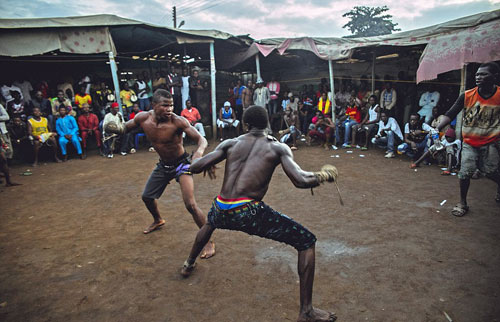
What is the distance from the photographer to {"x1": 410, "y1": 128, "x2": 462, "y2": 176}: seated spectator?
660 centimetres

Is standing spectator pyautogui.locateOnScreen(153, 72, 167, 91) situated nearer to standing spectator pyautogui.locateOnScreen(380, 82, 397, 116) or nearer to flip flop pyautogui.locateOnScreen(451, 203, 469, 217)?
standing spectator pyautogui.locateOnScreen(380, 82, 397, 116)

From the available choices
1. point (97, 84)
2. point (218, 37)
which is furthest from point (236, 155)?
point (97, 84)

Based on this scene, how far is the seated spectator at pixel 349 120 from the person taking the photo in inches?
390

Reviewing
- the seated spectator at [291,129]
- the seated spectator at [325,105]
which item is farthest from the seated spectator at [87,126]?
the seated spectator at [325,105]

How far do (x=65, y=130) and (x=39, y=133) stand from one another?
634 millimetres

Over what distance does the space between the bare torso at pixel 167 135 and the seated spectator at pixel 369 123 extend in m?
6.94

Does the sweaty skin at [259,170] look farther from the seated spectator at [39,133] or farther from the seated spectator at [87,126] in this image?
the seated spectator at [87,126]

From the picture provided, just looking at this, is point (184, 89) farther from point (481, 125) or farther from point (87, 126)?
point (481, 125)

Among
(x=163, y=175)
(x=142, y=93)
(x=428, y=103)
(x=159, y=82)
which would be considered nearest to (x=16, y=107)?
(x=142, y=93)

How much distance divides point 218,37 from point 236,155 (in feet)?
30.5

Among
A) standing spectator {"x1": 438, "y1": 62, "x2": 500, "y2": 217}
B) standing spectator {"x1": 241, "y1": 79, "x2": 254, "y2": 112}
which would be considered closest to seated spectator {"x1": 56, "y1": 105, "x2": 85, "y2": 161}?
standing spectator {"x1": 241, "y1": 79, "x2": 254, "y2": 112}

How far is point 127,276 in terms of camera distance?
121 inches

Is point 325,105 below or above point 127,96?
below

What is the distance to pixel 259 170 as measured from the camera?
238 cm
